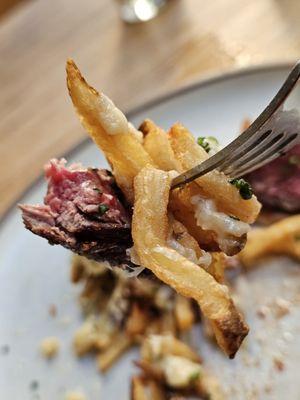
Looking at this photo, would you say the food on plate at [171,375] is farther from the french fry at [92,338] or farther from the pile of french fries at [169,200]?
the pile of french fries at [169,200]

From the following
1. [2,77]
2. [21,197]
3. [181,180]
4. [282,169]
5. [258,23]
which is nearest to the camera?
[181,180]

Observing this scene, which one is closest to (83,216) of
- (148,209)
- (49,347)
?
(148,209)

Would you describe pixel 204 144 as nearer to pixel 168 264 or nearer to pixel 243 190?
pixel 243 190

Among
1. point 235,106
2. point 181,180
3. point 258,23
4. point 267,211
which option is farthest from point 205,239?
point 258,23

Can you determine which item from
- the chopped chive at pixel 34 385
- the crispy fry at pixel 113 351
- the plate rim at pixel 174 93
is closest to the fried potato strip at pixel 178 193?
the crispy fry at pixel 113 351

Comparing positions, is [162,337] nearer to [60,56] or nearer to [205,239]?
[205,239]

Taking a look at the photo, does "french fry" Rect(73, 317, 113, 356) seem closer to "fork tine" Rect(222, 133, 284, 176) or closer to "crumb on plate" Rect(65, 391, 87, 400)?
"crumb on plate" Rect(65, 391, 87, 400)
